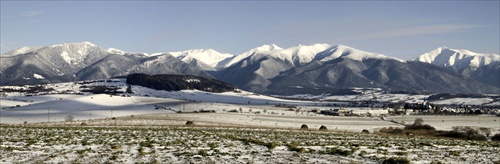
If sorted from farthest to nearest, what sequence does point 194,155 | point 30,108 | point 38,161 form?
point 30,108 < point 194,155 < point 38,161

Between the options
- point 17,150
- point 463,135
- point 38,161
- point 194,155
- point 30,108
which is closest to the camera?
point 38,161

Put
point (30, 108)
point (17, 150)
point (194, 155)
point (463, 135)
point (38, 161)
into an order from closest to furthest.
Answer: point (38, 161) → point (194, 155) → point (17, 150) → point (463, 135) → point (30, 108)

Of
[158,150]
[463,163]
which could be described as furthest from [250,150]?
[463,163]

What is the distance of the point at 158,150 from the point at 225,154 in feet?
15.0

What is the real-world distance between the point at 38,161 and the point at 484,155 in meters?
25.1

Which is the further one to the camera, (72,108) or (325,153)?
(72,108)

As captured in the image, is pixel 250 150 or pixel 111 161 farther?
pixel 250 150

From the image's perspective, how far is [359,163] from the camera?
26484mm

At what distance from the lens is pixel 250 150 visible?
3222 centimetres

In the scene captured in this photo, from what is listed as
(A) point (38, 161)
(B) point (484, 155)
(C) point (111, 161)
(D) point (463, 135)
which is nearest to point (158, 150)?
(C) point (111, 161)

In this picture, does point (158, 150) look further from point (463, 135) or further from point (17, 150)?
point (463, 135)

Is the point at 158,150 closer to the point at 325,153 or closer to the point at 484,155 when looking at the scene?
the point at 325,153

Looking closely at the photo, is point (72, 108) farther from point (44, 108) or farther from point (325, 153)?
point (325, 153)

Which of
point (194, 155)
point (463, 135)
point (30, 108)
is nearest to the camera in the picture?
point (194, 155)
